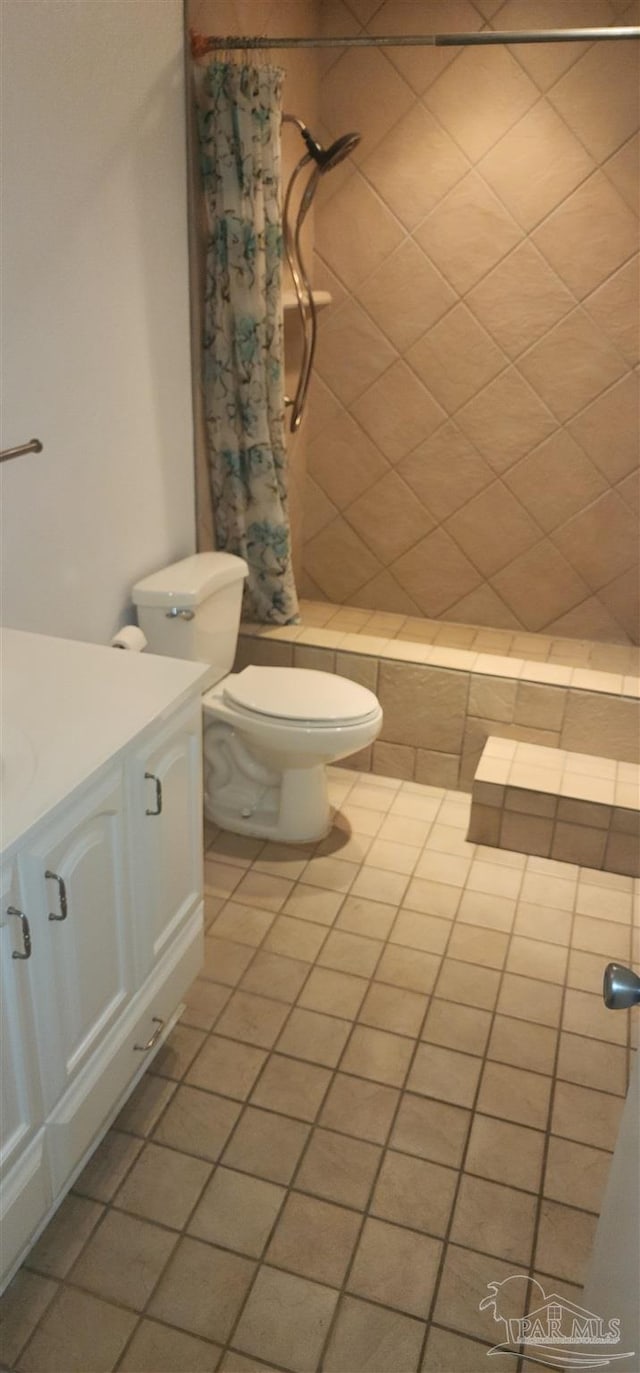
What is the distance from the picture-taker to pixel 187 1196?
160 centimetres

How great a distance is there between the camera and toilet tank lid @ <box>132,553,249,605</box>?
2.29 metres

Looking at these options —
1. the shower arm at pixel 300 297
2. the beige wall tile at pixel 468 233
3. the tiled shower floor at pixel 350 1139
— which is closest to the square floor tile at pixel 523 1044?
the tiled shower floor at pixel 350 1139

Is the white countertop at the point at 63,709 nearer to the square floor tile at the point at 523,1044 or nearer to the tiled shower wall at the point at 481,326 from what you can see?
the square floor tile at the point at 523,1044

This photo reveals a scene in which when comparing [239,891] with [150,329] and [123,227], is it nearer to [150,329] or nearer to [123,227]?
[150,329]

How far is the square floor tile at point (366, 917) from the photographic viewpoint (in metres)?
2.27

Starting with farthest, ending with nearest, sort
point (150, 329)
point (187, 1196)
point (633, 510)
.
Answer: point (633, 510) < point (150, 329) < point (187, 1196)

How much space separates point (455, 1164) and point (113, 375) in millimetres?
1775

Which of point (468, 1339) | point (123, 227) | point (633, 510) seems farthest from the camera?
point (633, 510)

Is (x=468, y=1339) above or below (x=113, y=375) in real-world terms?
below

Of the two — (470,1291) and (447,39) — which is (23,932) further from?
(447,39)

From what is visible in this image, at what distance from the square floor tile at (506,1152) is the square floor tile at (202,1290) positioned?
17.8 inches

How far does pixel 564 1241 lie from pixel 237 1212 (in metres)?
0.55

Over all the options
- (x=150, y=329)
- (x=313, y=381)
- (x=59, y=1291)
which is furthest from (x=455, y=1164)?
(x=313, y=381)

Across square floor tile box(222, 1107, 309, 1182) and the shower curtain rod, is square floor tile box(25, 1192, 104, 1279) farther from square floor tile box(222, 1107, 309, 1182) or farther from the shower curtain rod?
the shower curtain rod
